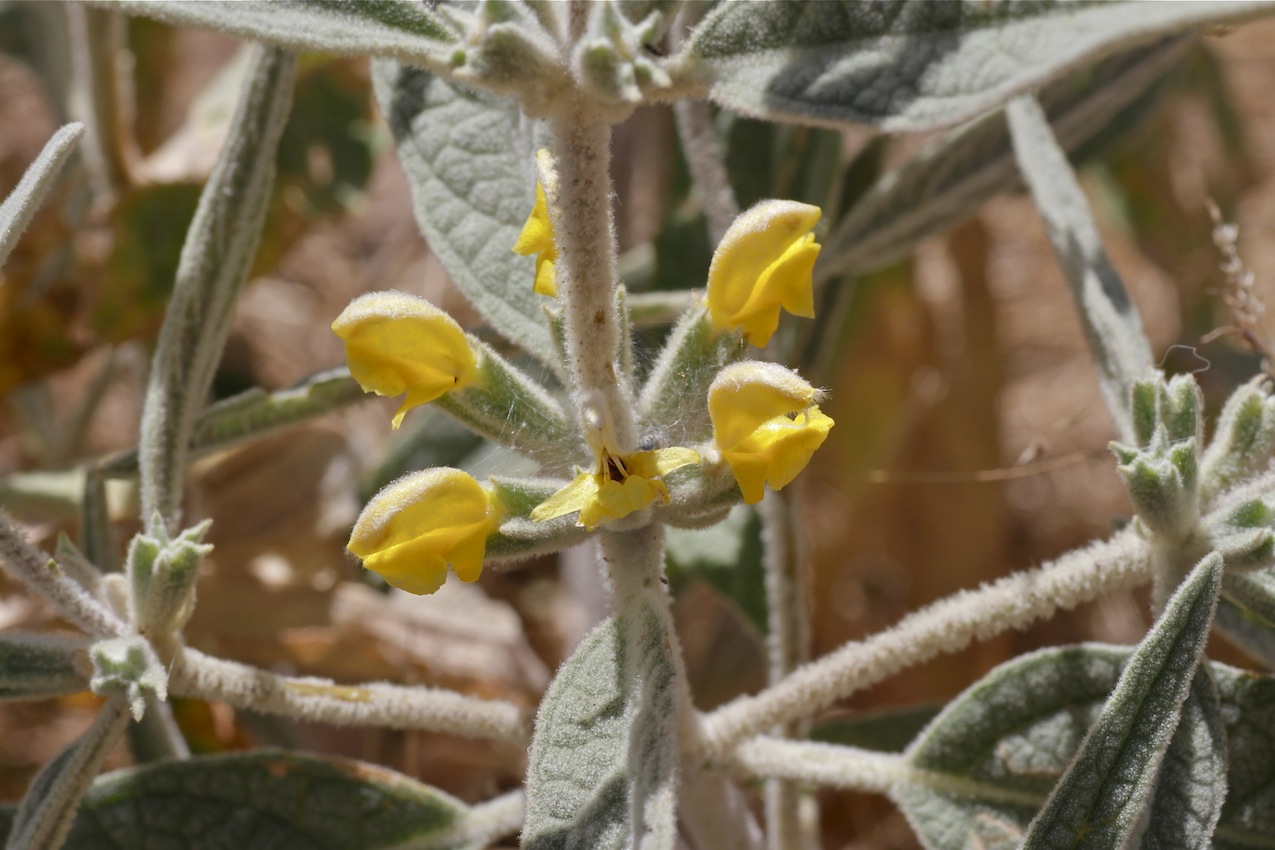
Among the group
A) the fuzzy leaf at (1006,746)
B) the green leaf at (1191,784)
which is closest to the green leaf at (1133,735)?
the green leaf at (1191,784)

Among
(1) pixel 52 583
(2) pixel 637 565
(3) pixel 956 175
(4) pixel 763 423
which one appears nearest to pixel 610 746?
(2) pixel 637 565

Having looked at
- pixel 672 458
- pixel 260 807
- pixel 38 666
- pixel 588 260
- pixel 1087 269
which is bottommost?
pixel 260 807

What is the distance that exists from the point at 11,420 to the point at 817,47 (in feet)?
7.42

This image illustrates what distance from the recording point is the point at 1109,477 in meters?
3.06

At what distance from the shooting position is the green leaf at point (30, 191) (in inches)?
36.3

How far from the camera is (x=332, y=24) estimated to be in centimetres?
92

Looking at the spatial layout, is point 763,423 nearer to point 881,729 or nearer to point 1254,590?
point 1254,590

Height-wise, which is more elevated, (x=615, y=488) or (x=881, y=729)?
(x=615, y=488)

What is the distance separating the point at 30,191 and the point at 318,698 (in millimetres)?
486

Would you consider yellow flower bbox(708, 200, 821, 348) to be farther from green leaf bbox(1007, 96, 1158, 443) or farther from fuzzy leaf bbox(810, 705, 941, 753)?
fuzzy leaf bbox(810, 705, 941, 753)

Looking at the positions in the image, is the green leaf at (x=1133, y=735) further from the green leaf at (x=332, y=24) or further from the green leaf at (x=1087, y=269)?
the green leaf at (x=332, y=24)

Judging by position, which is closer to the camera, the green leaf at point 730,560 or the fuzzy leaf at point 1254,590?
the fuzzy leaf at point 1254,590

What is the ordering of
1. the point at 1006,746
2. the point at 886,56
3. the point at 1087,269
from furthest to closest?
the point at 1087,269 → the point at 1006,746 → the point at 886,56

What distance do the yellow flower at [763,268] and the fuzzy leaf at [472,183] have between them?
10.6 inches
